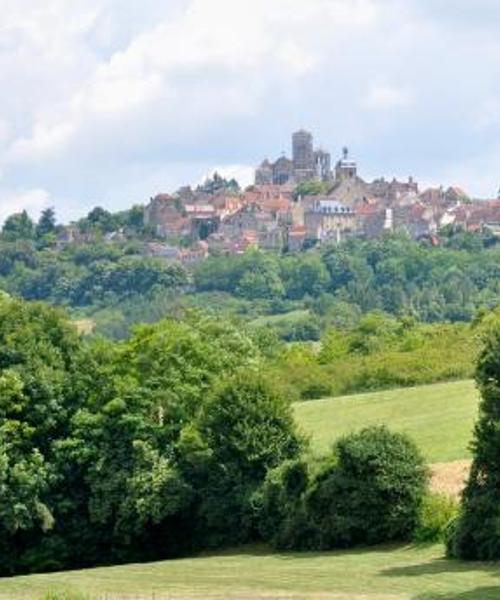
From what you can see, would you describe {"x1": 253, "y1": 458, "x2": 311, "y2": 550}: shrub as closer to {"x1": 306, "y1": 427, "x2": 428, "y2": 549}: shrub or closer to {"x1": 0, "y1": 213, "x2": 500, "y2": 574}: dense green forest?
{"x1": 0, "y1": 213, "x2": 500, "y2": 574}: dense green forest

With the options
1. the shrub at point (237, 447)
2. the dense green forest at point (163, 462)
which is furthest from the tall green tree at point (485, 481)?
the shrub at point (237, 447)

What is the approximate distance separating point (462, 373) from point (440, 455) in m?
26.1

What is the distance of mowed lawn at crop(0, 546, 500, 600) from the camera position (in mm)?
36031

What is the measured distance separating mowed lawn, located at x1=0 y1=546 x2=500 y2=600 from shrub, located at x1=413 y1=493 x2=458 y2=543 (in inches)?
25.8

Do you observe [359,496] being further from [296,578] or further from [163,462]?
[163,462]

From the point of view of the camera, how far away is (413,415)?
64.1 m

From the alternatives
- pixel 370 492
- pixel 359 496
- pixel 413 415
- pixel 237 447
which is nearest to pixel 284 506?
pixel 359 496

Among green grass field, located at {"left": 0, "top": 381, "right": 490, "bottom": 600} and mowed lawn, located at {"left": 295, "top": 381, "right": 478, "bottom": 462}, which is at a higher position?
mowed lawn, located at {"left": 295, "top": 381, "right": 478, "bottom": 462}

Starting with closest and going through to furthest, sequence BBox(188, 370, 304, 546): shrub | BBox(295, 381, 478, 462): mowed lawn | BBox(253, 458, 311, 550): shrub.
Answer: BBox(253, 458, 311, 550): shrub, BBox(188, 370, 304, 546): shrub, BBox(295, 381, 478, 462): mowed lawn

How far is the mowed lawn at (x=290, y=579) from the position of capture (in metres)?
36.0

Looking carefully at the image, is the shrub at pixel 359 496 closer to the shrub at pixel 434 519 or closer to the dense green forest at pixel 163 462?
the dense green forest at pixel 163 462

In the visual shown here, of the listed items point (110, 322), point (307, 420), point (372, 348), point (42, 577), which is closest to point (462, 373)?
point (307, 420)

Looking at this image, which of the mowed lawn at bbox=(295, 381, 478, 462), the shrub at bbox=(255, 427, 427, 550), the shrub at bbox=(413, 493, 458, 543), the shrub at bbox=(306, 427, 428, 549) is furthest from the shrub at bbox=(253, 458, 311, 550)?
the shrub at bbox=(413, 493, 458, 543)

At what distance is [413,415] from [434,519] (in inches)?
813
